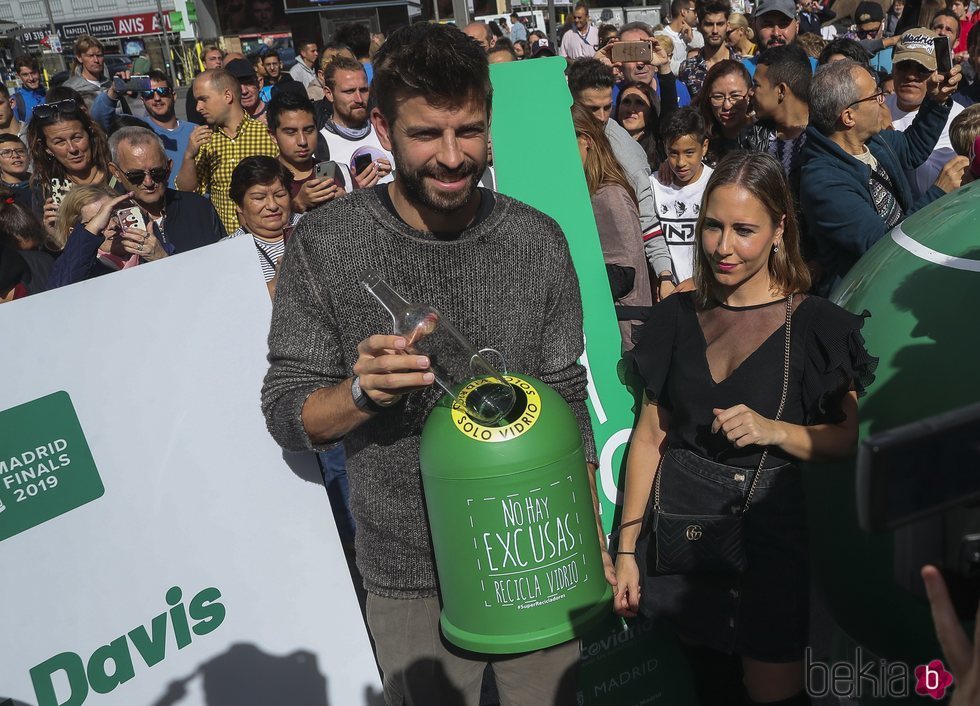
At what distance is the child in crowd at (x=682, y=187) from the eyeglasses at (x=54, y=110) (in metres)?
3.30

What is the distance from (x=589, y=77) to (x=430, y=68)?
10.3 feet

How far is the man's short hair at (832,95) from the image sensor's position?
12.4ft

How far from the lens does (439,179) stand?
1.92 m

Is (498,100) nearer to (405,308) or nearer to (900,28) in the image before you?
(405,308)

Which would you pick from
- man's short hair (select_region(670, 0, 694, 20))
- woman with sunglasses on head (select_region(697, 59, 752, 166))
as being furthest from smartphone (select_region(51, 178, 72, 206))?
man's short hair (select_region(670, 0, 694, 20))

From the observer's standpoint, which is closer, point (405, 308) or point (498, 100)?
point (405, 308)

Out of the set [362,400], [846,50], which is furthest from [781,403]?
[846,50]

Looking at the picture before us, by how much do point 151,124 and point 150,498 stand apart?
6.04m

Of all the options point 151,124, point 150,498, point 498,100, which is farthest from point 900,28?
point 150,498

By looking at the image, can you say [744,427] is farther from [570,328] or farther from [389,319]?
[389,319]

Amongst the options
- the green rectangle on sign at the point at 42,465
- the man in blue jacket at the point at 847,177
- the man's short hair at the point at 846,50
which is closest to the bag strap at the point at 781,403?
the man in blue jacket at the point at 847,177

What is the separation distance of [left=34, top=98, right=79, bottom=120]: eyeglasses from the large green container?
4015 mm

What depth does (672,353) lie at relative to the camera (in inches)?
99.3

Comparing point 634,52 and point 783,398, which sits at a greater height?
point 634,52
